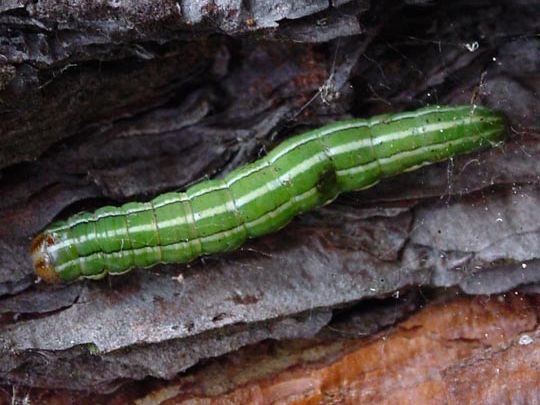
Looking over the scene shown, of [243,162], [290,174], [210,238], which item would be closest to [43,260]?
[210,238]

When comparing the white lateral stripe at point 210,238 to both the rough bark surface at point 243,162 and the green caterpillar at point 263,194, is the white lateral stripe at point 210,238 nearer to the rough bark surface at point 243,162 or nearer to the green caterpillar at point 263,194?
the green caterpillar at point 263,194

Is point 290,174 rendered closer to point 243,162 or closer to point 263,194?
point 263,194

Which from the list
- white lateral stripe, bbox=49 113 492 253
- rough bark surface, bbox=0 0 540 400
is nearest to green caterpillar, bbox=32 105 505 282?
white lateral stripe, bbox=49 113 492 253

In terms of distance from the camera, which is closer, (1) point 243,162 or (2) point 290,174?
(2) point 290,174

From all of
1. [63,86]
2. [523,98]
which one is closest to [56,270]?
[63,86]

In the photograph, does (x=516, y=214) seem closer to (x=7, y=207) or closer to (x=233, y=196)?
(x=233, y=196)

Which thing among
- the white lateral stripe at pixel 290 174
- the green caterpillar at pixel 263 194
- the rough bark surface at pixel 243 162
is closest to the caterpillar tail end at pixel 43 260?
the green caterpillar at pixel 263 194

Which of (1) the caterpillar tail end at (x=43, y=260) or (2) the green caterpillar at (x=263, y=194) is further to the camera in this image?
(1) the caterpillar tail end at (x=43, y=260)
